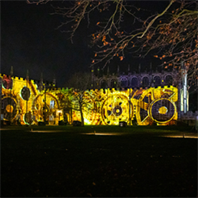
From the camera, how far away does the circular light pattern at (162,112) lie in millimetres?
33844

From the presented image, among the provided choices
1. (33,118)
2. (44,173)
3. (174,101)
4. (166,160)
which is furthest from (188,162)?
(33,118)

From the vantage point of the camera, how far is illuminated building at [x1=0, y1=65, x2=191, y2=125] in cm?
3401

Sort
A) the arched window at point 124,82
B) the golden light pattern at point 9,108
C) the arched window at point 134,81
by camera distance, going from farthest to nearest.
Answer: the arched window at point 124,82, the arched window at point 134,81, the golden light pattern at point 9,108

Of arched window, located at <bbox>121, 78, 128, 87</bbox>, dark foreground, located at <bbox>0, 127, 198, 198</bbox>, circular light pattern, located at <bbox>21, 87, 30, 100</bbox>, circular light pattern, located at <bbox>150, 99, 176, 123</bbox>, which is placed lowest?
dark foreground, located at <bbox>0, 127, 198, 198</bbox>

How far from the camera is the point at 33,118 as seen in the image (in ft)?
132

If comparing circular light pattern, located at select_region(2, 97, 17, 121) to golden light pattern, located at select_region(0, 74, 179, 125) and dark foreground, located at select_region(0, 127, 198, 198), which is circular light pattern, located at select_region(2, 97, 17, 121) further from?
dark foreground, located at select_region(0, 127, 198, 198)

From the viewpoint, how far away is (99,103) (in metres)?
38.9

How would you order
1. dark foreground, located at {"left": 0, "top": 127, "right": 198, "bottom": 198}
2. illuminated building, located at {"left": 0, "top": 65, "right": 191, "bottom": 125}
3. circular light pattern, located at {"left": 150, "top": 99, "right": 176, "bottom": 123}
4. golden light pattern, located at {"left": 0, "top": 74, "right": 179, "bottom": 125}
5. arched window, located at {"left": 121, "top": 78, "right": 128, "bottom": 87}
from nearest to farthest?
dark foreground, located at {"left": 0, "top": 127, "right": 198, "bottom": 198} < circular light pattern, located at {"left": 150, "top": 99, "right": 176, "bottom": 123} < illuminated building, located at {"left": 0, "top": 65, "right": 191, "bottom": 125} < golden light pattern, located at {"left": 0, "top": 74, "right": 179, "bottom": 125} < arched window, located at {"left": 121, "top": 78, "right": 128, "bottom": 87}

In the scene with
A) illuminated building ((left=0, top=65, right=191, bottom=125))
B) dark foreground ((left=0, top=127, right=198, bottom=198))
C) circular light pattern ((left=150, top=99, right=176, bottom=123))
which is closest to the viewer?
dark foreground ((left=0, top=127, right=198, bottom=198))

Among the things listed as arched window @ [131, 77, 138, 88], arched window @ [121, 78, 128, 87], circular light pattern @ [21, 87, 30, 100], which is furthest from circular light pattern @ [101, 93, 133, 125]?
arched window @ [121, 78, 128, 87]

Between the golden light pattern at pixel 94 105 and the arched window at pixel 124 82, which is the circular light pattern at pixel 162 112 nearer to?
the golden light pattern at pixel 94 105

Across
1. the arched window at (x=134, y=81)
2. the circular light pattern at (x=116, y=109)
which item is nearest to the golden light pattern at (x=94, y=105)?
the circular light pattern at (x=116, y=109)

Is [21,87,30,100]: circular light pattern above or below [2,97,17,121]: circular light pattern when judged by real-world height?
above

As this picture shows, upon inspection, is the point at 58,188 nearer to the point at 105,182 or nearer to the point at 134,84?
the point at 105,182
